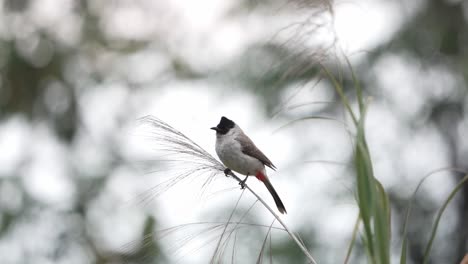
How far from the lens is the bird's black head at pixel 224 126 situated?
5480 mm

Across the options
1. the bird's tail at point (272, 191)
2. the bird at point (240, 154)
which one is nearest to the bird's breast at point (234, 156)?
the bird at point (240, 154)

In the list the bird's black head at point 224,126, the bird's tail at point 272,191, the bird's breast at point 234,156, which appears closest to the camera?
the bird's tail at point 272,191

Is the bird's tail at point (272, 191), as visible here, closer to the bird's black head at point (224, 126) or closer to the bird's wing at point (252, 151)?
the bird's wing at point (252, 151)

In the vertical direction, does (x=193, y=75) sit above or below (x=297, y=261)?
above

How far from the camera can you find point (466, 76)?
8.64 metres

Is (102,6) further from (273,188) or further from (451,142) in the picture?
(273,188)

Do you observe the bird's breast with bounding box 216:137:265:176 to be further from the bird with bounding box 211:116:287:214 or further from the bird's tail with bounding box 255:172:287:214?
the bird's tail with bounding box 255:172:287:214

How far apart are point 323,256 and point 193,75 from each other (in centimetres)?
458

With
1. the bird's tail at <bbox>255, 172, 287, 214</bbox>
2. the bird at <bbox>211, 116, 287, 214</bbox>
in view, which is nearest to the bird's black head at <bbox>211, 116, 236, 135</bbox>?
the bird at <bbox>211, 116, 287, 214</bbox>

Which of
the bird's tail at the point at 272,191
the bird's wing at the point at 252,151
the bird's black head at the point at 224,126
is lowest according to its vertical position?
the bird's tail at the point at 272,191

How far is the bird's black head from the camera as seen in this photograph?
5480mm

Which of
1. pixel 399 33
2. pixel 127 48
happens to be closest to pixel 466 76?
pixel 399 33

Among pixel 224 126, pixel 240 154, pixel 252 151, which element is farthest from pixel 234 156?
pixel 224 126

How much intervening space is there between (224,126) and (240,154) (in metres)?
0.34
